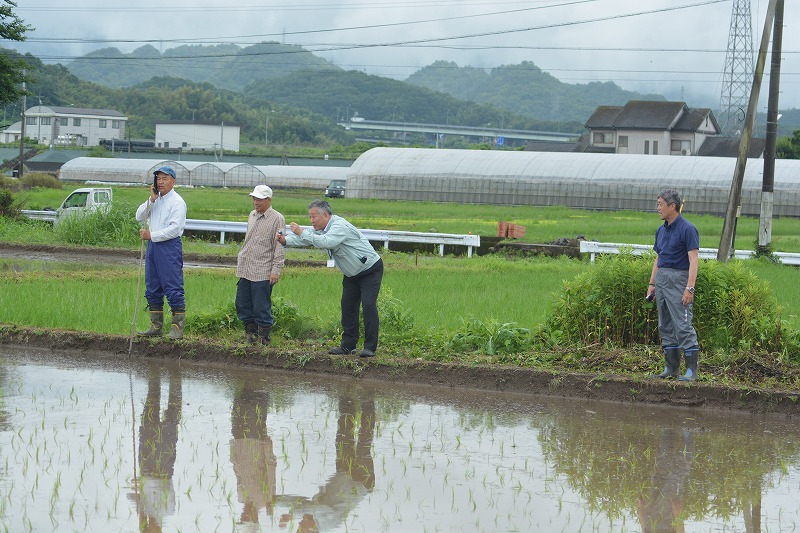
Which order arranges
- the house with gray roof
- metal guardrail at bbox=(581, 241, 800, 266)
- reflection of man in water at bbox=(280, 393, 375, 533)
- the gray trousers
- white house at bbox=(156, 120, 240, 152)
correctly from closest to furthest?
reflection of man in water at bbox=(280, 393, 375, 533) < the gray trousers < metal guardrail at bbox=(581, 241, 800, 266) < the house with gray roof < white house at bbox=(156, 120, 240, 152)

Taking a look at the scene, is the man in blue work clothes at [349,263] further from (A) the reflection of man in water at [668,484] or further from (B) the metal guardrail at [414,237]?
(B) the metal guardrail at [414,237]

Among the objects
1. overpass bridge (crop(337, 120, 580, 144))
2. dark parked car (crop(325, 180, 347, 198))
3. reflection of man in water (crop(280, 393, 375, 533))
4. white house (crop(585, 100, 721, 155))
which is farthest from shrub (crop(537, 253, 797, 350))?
overpass bridge (crop(337, 120, 580, 144))

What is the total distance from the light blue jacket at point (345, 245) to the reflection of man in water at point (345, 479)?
1737mm

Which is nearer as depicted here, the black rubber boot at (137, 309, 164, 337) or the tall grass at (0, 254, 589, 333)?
the black rubber boot at (137, 309, 164, 337)

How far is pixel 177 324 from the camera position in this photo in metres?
10.5

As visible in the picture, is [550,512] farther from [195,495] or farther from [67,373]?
[67,373]

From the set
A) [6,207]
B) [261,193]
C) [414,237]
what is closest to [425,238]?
[414,237]

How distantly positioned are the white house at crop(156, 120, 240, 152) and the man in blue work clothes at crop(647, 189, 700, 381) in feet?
347

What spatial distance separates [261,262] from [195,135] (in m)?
107

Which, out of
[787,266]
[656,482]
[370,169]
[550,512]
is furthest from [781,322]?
[370,169]

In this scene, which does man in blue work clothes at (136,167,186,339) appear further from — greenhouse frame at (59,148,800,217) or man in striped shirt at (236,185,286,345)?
greenhouse frame at (59,148,800,217)

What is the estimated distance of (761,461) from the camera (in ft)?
23.1

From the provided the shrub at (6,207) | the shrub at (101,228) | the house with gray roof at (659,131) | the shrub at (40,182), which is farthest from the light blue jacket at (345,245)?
the house with gray roof at (659,131)

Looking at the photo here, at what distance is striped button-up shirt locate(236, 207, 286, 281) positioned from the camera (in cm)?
1010
